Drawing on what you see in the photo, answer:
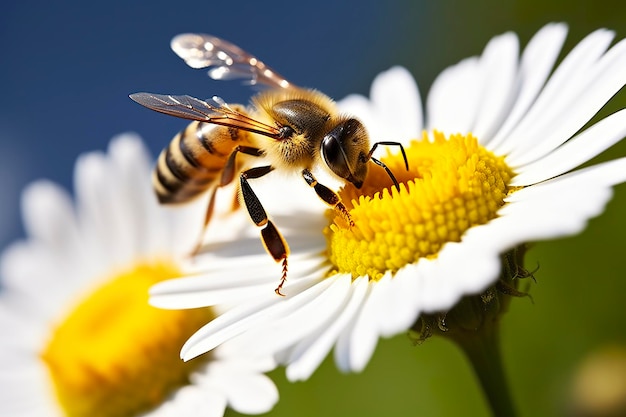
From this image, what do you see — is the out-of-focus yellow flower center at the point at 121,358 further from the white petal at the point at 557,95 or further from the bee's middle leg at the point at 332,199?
the white petal at the point at 557,95

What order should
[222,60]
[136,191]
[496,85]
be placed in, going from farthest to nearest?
[136,191]
[222,60]
[496,85]

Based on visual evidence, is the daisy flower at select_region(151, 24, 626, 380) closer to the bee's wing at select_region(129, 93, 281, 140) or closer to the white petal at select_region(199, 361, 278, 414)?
the white petal at select_region(199, 361, 278, 414)

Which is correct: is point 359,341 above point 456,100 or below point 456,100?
below

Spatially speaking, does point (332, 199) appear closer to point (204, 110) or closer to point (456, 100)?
point (204, 110)

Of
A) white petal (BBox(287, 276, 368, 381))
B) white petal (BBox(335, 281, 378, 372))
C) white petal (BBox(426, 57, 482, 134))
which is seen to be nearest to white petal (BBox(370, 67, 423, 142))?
white petal (BBox(426, 57, 482, 134))

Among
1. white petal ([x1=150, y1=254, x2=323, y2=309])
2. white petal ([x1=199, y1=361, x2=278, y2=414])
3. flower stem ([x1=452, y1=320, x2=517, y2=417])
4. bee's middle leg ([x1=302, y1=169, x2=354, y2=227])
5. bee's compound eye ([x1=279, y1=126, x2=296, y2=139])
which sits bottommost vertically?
flower stem ([x1=452, y1=320, x2=517, y2=417])

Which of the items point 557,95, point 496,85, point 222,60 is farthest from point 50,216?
point 557,95

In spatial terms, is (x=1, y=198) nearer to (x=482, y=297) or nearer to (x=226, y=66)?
(x=226, y=66)
